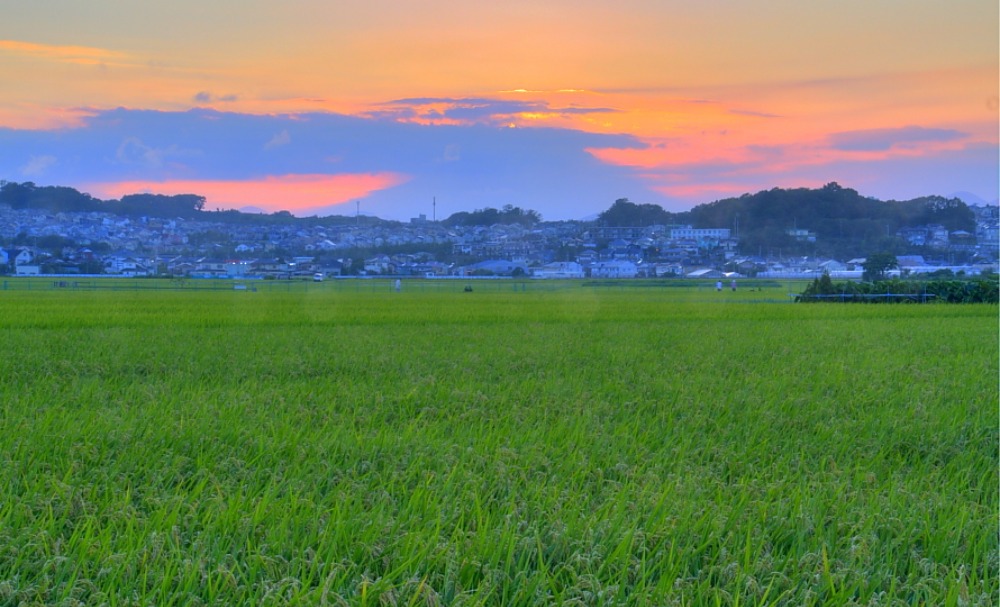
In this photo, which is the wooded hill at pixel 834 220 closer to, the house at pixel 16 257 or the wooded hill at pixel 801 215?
the wooded hill at pixel 801 215

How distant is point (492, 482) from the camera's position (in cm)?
474

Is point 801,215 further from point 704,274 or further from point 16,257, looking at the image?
point 16,257

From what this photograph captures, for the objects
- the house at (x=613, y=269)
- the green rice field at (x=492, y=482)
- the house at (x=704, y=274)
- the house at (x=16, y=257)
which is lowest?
the house at (x=704, y=274)

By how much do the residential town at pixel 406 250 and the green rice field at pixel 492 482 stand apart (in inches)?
2397

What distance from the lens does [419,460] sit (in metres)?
5.21

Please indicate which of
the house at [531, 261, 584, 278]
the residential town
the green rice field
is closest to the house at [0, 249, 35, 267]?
the residential town

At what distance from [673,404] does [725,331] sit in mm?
10220

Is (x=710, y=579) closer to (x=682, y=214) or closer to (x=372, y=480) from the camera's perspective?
(x=372, y=480)

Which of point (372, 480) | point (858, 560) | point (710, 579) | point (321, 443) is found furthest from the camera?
point (321, 443)

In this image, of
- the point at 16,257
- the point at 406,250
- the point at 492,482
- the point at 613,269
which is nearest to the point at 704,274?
the point at 613,269

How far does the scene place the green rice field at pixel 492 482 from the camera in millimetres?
3324

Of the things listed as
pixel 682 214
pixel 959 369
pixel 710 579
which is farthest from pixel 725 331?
pixel 682 214

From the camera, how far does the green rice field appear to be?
332 centimetres

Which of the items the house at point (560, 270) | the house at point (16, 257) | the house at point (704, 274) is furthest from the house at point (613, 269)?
the house at point (16, 257)
